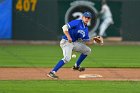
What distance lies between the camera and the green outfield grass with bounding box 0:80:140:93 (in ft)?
39.5

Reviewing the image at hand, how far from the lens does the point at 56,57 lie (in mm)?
21656

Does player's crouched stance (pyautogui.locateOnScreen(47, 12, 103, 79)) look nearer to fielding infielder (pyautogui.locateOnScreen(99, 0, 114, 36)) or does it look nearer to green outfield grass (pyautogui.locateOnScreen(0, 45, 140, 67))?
green outfield grass (pyautogui.locateOnScreen(0, 45, 140, 67))

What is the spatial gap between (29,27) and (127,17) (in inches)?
207

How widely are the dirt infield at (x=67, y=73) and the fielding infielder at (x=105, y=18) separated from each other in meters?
11.8

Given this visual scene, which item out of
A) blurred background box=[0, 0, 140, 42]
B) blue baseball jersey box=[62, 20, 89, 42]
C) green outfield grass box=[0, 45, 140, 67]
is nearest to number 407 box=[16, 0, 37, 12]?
blurred background box=[0, 0, 140, 42]

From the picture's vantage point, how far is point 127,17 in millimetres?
29219

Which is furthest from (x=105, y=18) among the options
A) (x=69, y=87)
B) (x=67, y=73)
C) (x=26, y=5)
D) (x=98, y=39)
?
(x=69, y=87)

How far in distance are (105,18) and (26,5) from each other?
4324 millimetres

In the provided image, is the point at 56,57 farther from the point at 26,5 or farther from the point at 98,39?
the point at 26,5

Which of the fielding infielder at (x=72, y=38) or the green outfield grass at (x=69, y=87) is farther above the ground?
the fielding infielder at (x=72, y=38)

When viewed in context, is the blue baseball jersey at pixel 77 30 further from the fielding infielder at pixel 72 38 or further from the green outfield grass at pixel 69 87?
the green outfield grass at pixel 69 87

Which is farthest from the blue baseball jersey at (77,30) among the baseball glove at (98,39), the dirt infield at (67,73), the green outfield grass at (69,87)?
the green outfield grass at (69,87)

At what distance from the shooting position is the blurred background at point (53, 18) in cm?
2859

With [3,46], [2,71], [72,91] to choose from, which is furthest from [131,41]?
[72,91]
